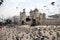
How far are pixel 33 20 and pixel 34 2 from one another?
542 mm

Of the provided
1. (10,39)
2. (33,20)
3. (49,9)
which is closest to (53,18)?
(49,9)

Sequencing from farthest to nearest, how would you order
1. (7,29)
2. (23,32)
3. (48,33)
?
1. (7,29)
2. (23,32)
3. (48,33)

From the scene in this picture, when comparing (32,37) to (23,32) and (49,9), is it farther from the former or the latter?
(49,9)

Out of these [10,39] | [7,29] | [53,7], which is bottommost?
[10,39]

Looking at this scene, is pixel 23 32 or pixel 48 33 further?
pixel 23 32

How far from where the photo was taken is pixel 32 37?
4137mm

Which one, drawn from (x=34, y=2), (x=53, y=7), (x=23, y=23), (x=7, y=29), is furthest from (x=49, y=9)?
(x=7, y=29)

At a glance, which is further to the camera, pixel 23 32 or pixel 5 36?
pixel 5 36

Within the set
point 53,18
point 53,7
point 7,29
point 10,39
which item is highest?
point 53,7

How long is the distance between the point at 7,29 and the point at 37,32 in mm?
1017

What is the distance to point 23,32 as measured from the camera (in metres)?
4.30

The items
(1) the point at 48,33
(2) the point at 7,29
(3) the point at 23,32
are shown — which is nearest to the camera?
(1) the point at 48,33

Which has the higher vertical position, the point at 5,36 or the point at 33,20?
the point at 33,20

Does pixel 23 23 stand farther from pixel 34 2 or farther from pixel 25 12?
pixel 34 2
